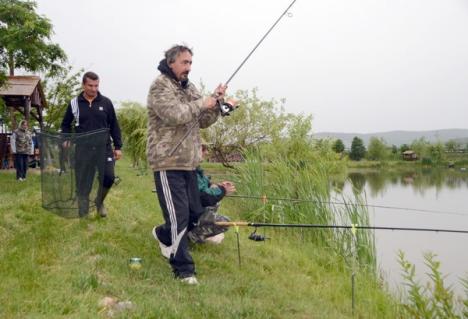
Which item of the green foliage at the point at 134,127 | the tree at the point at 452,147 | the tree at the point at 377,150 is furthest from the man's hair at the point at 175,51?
the tree at the point at 452,147

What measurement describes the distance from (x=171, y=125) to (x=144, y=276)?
1.19 meters

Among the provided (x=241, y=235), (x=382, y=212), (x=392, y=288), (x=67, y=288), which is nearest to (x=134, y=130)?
(x=382, y=212)

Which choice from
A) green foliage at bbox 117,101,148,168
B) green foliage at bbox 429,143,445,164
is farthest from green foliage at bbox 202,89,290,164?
green foliage at bbox 429,143,445,164

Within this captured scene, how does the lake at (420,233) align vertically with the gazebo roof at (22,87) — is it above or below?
below

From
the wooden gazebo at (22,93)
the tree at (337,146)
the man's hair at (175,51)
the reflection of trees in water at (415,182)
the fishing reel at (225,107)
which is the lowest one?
the reflection of trees in water at (415,182)

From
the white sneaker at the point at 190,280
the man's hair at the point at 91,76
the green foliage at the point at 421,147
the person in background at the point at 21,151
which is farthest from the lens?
the green foliage at the point at 421,147

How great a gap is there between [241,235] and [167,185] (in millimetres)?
2972

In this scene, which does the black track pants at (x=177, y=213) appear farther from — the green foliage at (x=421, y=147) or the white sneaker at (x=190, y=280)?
the green foliage at (x=421, y=147)

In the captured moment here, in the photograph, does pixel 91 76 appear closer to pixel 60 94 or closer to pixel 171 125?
pixel 171 125

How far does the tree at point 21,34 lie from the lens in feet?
34.6

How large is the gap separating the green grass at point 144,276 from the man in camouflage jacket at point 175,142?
32 centimetres

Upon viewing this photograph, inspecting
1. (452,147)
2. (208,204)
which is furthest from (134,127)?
(452,147)

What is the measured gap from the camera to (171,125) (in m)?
3.55

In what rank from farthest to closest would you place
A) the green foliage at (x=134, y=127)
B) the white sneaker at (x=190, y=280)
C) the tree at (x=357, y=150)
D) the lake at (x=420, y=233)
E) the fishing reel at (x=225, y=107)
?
the tree at (x=357, y=150) → the green foliage at (x=134, y=127) → the lake at (x=420, y=233) → the fishing reel at (x=225, y=107) → the white sneaker at (x=190, y=280)
